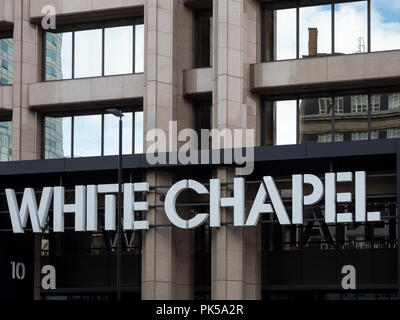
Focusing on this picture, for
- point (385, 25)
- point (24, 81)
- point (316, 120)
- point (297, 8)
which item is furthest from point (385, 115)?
point (24, 81)

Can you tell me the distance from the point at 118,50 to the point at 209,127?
20.0ft

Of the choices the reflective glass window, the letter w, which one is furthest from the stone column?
the reflective glass window

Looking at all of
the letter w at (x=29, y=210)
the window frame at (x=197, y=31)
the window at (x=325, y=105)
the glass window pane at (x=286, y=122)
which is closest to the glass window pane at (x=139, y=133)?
the window frame at (x=197, y=31)

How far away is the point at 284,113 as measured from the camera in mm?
39531

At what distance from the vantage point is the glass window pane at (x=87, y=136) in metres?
42.8

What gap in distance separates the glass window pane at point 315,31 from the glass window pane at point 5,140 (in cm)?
1534

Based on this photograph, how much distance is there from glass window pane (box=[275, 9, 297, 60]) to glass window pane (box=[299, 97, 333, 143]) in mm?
2239

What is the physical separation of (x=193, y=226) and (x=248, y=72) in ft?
23.6

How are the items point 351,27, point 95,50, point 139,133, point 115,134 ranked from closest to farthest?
point 351,27 → point 139,133 → point 115,134 → point 95,50

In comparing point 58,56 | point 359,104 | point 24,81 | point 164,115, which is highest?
point 58,56

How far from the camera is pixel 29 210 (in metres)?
40.2

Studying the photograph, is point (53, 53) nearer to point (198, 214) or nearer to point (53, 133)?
point (53, 133)
